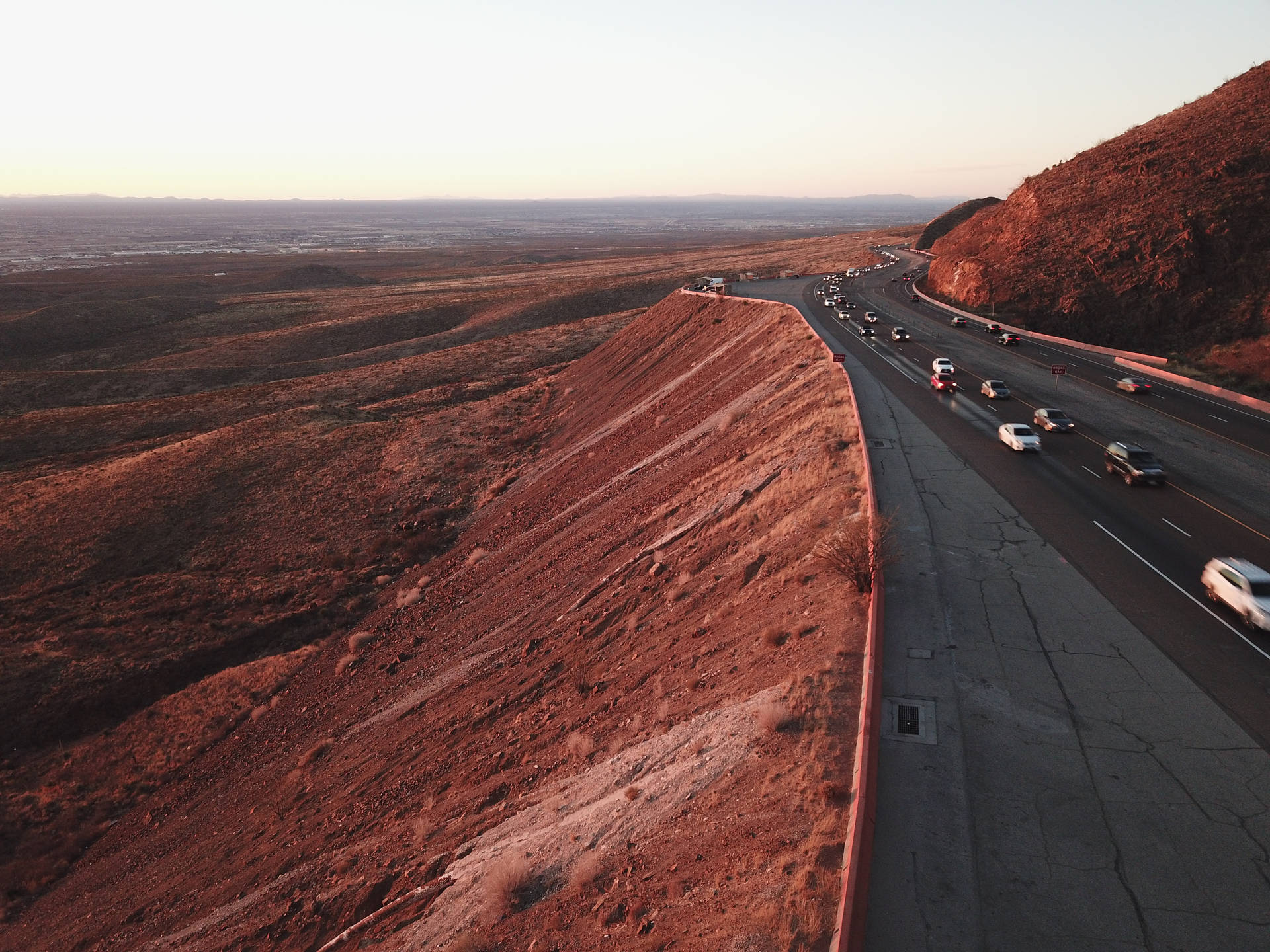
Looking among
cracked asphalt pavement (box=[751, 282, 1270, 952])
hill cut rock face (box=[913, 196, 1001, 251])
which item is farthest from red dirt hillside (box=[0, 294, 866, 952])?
hill cut rock face (box=[913, 196, 1001, 251])

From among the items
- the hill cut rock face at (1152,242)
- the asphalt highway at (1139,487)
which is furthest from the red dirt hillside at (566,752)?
the hill cut rock face at (1152,242)

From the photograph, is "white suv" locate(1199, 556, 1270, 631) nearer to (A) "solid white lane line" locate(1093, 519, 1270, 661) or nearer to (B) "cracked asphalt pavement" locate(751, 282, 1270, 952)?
(A) "solid white lane line" locate(1093, 519, 1270, 661)

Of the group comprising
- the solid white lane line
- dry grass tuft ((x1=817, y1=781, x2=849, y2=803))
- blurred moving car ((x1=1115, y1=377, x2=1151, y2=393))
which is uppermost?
blurred moving car ((x1=1115, y1=377, x2=1151, y2=393))

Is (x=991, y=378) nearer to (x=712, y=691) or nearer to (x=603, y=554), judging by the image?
(x=603, y=554)

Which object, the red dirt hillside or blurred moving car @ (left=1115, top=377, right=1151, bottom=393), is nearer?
the red dirt hillside

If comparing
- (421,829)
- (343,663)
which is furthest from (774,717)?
(343,663)

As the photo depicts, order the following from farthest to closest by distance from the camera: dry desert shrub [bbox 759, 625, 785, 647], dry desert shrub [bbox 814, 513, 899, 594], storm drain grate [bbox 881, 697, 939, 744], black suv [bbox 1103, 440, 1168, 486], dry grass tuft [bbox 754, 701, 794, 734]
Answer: black suv [bbox 1103, 440, 1168, 486], dry desert shrub [bbox 814, 513, 899, 594], dry desert shrub [bbox 759, 625, 785, 647], dry grass tuft [bbox 754, 701, 794, 734], storm drain grate [bbox 881, 697, 939, 744]

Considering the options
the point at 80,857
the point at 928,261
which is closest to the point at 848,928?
the point at 80,857
